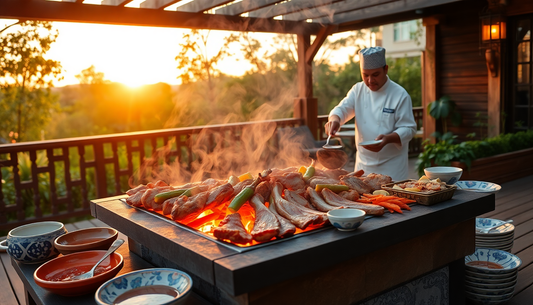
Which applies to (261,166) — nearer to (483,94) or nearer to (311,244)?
(483,94)

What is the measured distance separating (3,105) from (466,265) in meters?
11.7

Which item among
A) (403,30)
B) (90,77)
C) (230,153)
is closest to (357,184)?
(230,153)

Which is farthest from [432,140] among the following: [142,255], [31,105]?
[31,105]

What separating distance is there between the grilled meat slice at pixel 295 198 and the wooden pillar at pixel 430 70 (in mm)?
6448

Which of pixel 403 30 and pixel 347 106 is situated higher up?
pixel 403 30

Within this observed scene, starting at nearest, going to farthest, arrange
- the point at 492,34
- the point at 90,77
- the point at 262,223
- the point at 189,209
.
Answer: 1. the point at 262,223
2. the point at 189,209
3. the point at 492,34
4. the point at 90,77

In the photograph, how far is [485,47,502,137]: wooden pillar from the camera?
253 inches

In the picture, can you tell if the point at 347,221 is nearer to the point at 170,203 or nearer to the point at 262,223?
the point at 262,223

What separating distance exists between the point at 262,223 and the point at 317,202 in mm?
371

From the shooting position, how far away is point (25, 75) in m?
10.1

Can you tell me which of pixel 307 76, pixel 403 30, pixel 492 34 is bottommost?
pixel 307 76

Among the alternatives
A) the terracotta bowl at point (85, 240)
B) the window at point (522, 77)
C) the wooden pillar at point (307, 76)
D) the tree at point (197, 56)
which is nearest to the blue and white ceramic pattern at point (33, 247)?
the terracotta bowl at point (85, 240)

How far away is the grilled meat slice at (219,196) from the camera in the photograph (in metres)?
1.88

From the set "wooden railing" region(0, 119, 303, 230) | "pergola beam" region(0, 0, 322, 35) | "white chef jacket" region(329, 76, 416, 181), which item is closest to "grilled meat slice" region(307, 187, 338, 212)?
"white chef jacket" region(329, 76, 416, 181)
